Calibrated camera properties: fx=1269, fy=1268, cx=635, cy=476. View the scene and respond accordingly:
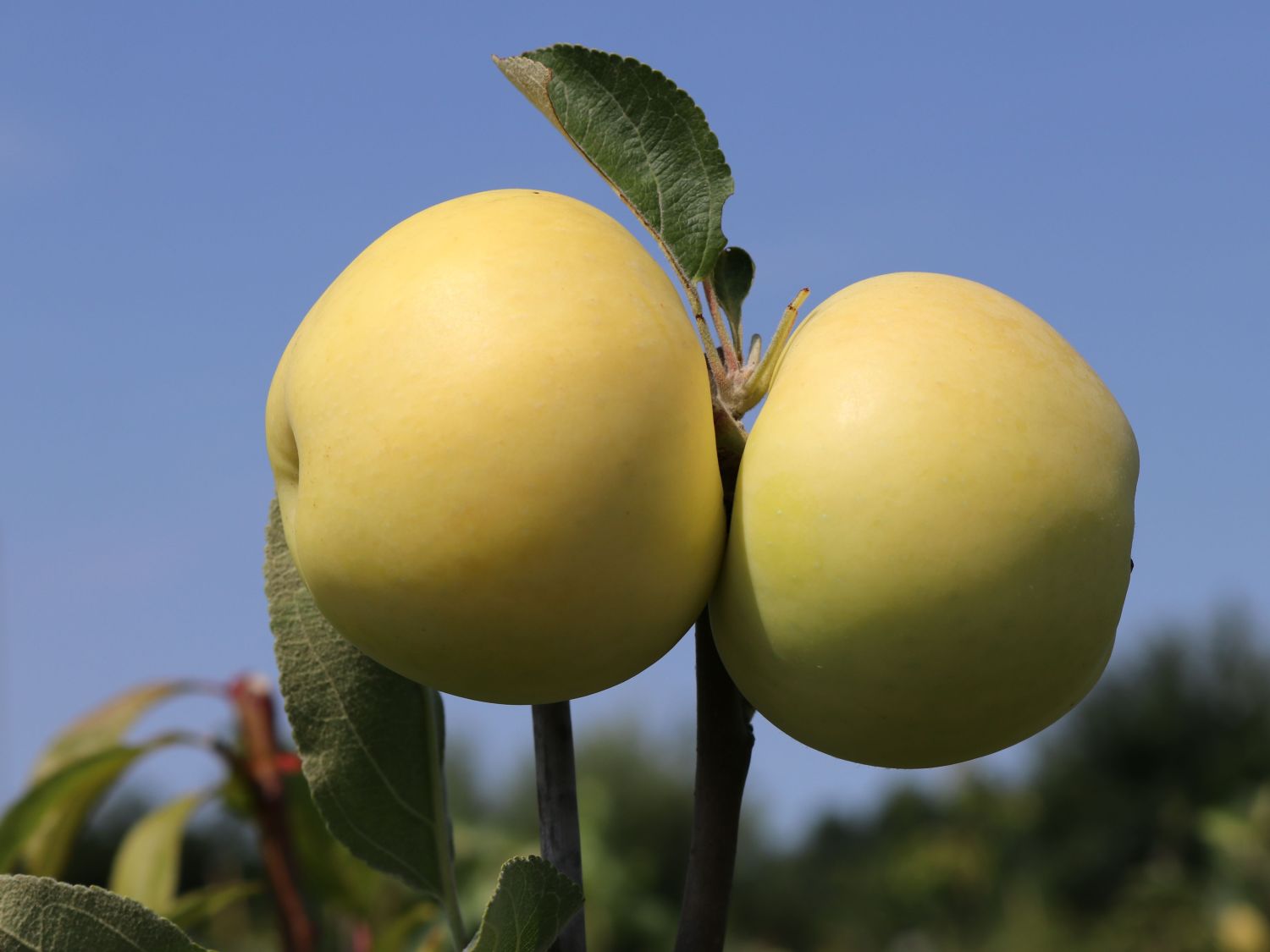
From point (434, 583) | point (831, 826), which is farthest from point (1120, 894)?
point (434, 583)

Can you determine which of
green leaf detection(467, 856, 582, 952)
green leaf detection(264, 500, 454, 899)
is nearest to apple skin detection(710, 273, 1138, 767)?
green leaf detection(467, 856, 582, 952)

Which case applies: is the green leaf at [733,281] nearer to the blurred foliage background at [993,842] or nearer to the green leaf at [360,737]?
the green leaf at [360,737]

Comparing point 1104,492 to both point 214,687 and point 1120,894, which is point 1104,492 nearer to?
point 214,687

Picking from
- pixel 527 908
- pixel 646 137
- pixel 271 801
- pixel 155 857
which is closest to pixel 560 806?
pixel 527 908

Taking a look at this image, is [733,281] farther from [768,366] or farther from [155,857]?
[155,857]

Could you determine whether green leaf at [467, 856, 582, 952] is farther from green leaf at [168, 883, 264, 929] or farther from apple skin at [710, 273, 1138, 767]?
green leaf at [168, 883, 264, 929]
